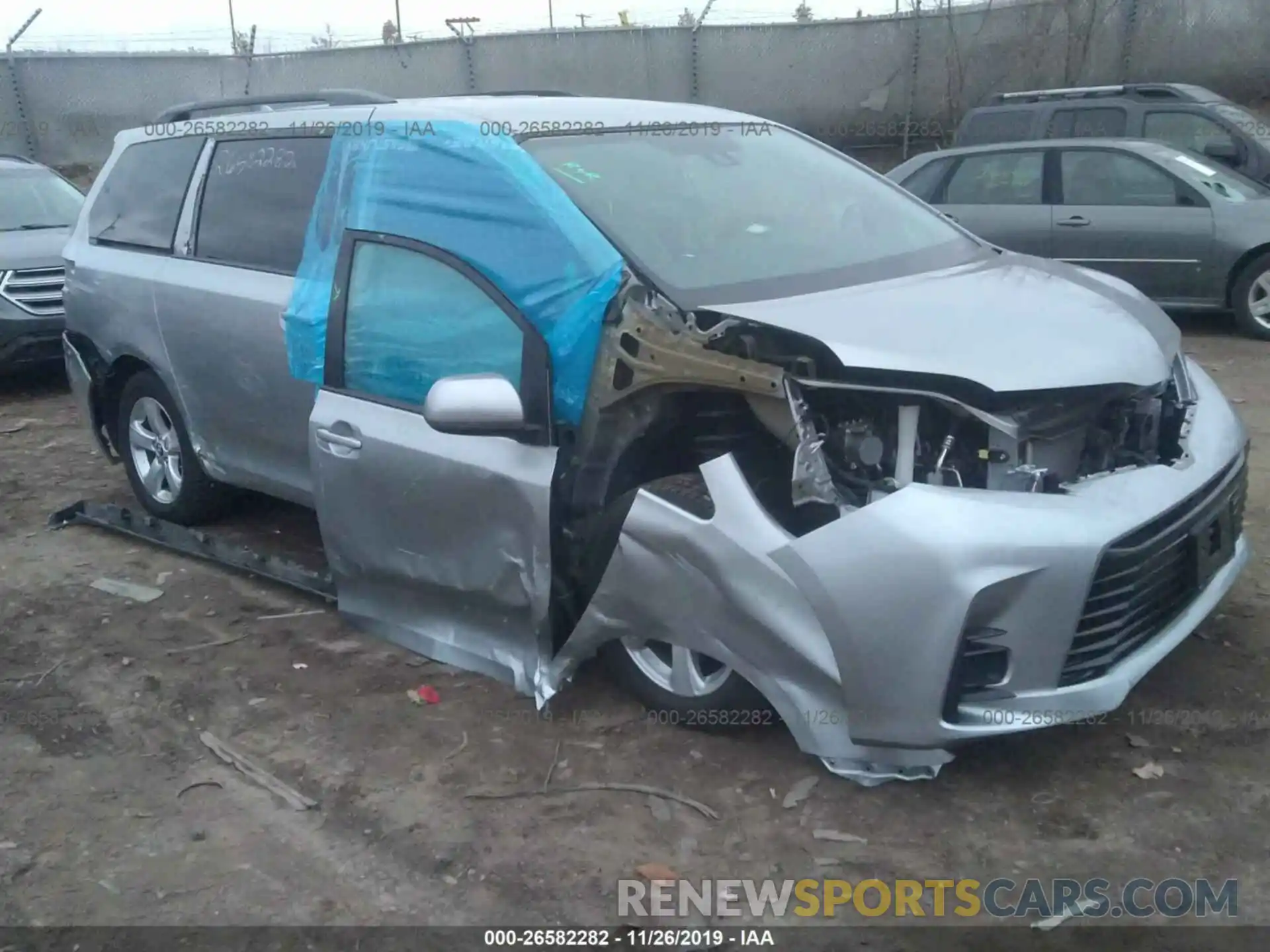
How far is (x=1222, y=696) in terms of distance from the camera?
143 inches

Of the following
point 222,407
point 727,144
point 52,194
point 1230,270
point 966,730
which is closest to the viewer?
point 966,730

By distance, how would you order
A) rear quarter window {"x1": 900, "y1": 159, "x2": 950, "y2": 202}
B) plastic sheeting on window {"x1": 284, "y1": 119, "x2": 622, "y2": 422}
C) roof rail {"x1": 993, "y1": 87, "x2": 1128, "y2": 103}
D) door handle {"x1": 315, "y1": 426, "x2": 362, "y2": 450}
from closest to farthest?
plastic sheeting on window {"x1": 284, "y1": 119, "x2": 622, "y2": 422}, door handle {"x1": 315, "y1": 426, "x2": 362, "y2": 450}, rear quarter window {"x1": 900, "y1": 159, "x2": 950, "y2": 202}, roof rail {"x1": 993, "y1": 87, "x2": 1128, "y2": 103}

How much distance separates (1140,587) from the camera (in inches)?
121

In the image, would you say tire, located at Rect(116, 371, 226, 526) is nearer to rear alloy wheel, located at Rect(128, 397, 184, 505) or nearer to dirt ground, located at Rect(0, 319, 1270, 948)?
rear alloy wheel, located at Rect(128, 397, 184, 505)

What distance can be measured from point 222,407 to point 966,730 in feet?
10.4

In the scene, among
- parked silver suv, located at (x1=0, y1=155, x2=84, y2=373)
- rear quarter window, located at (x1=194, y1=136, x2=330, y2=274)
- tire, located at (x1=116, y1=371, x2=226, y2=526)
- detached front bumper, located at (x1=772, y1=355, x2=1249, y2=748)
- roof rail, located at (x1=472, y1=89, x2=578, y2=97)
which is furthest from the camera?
parked silver suv, located at (x1=0, y1=155, x2=84, y2=373)

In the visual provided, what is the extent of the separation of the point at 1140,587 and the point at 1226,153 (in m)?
8.26

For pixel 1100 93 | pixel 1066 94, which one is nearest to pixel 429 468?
pixel 1066 94

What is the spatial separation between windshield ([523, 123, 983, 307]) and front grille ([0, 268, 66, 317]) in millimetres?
6160

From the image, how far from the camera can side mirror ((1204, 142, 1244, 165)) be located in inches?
388

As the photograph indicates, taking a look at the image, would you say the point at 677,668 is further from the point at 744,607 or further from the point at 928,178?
the point at 928,178

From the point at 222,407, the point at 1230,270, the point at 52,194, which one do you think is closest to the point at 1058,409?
the point at 222,407

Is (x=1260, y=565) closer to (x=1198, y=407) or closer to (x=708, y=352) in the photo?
(x=1198, y=407)

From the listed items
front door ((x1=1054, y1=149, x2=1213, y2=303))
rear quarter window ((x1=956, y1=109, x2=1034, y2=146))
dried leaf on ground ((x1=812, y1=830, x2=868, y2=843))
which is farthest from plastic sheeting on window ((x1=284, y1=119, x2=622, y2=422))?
rear quarter window ((x1=956, y1=109, x2=1034, y2=146))
